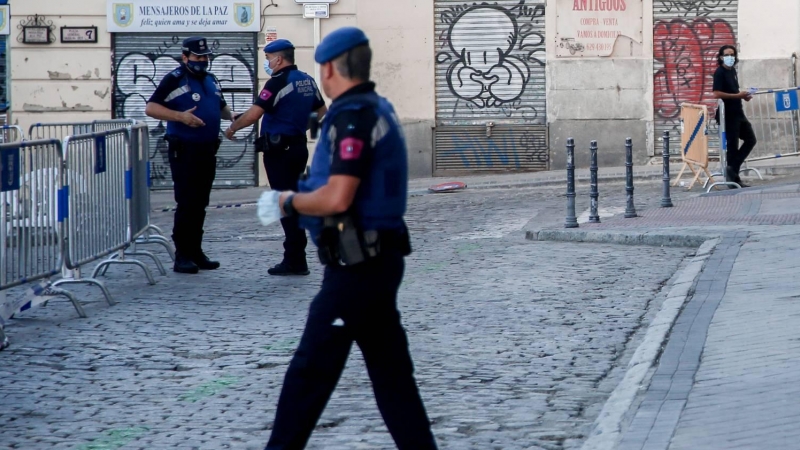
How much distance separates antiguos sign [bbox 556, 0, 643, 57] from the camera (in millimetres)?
21641

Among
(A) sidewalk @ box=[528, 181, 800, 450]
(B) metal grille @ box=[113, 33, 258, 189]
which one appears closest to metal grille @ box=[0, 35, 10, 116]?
(B) metal grille @ box=[113, 33, 258, 189]

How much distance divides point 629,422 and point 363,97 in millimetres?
2022

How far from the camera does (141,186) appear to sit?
37.0 feet

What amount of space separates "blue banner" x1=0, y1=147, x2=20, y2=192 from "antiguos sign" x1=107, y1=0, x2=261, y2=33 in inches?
528

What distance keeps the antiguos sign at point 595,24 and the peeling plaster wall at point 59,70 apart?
303 inches

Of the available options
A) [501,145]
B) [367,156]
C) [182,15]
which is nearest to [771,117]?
[501,145]

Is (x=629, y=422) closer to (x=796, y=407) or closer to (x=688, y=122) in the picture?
(x=796, y=407)

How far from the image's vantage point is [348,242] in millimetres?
4367

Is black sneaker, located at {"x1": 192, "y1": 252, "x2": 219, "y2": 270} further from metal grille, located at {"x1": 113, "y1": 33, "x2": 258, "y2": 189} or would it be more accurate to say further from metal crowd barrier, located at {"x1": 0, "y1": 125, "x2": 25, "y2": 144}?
metal grille, located at {"x1": 113, "y1": 33, "x2": 258, "y2": 189}

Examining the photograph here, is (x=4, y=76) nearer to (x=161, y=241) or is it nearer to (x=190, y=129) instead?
(x=161, y=241)

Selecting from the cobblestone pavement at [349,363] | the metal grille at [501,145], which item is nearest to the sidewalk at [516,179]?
the metal grille at [501,145]

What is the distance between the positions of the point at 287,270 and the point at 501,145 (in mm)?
11715

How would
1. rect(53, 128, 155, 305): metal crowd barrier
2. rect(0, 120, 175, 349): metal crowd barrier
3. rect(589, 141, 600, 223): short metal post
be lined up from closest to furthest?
rect(0, 120, 175, 349): metal crowd barrier < rect(53, 128, 155, 305): metal crowd barrier < rect(589, 141, 600, 223): short metal post

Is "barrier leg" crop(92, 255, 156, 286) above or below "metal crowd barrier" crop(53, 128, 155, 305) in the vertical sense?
below
